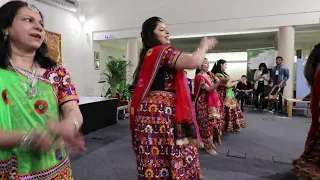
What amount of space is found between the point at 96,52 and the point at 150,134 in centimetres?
746

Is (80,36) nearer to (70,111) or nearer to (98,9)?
(98,9)

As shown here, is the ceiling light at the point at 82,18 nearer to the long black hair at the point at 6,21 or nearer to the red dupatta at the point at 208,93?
the red dupatta at the point at 208,93

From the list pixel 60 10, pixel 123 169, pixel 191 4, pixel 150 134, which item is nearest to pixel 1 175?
pixel 150 134

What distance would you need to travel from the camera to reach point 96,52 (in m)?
8.17

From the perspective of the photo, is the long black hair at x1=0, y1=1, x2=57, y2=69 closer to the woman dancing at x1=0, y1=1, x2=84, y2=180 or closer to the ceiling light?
the woman dancing at x1=0, y1=1, x2=84, y2=180

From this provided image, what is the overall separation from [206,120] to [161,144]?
187 cm

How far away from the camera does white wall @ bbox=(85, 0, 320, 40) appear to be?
19.0 ft

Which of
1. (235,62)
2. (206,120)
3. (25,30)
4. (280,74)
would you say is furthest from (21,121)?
(235,62)

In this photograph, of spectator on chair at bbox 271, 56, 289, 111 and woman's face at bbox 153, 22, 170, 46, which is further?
spectator on chair at bbox 271, 56, 289, 111

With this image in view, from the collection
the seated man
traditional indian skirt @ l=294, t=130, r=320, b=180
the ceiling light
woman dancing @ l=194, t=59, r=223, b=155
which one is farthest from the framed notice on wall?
traditional indian skirt @ l=294, t=130, r=320, b=180

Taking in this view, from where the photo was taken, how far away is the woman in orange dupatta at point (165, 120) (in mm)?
1216

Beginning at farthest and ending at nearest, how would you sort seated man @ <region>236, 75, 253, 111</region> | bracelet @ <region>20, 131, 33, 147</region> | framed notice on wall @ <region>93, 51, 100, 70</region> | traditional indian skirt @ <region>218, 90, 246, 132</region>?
framed notice on wall @ <region>93, 51, 100, 70</region> < seated man @ <region>236, 75, 253, 111</region> < traditional indian skirt @ <region>218, 90, 246, 132</region> < bracelet @ <region>20, 131, 33, 147</region>

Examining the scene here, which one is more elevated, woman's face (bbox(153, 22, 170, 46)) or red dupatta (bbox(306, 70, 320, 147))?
woman's face (bbox(153, 22, 170, 46))

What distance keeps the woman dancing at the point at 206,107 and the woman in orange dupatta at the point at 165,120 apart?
1.66 m
